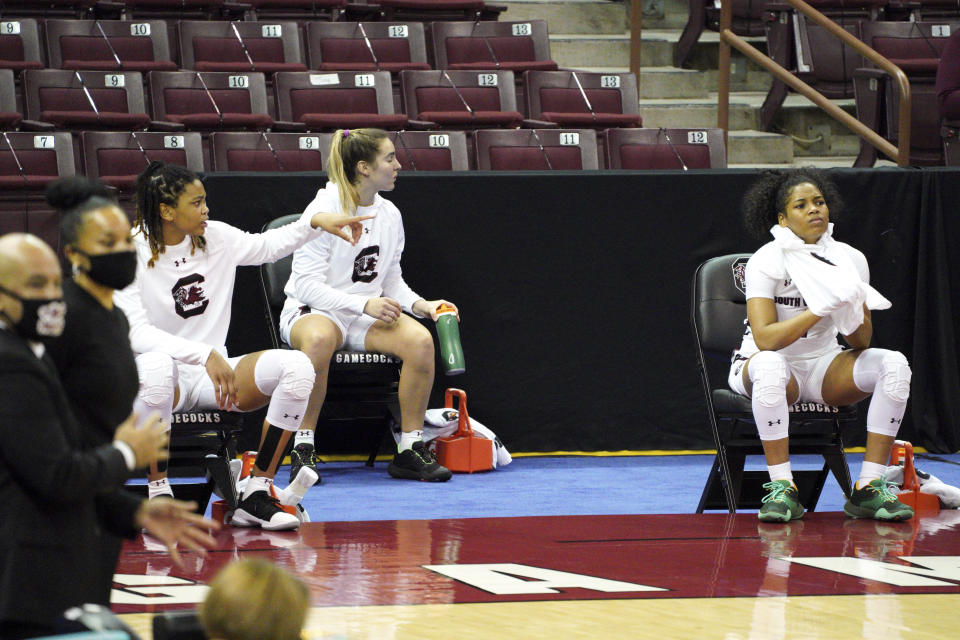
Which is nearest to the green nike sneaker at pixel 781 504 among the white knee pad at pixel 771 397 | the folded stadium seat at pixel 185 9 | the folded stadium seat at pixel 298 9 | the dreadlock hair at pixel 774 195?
the white knee pad at pixel 771 397

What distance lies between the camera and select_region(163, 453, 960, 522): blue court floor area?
16.6 feet

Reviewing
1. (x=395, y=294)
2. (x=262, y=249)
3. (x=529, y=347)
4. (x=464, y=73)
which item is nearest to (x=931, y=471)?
(x=529, y=347)

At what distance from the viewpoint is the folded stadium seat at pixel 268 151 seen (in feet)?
22.9

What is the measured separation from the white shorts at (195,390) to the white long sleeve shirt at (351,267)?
109 cm

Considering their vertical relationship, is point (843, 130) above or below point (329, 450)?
above

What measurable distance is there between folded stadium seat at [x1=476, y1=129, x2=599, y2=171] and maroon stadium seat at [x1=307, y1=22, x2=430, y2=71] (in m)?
1.08

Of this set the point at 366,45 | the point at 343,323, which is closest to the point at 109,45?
the point at 366,45

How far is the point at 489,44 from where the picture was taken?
335 inches

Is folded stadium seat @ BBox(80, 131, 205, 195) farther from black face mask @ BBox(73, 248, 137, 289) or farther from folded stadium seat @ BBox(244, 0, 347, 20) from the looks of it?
black face mask @ BBox(73, 248, 137, 289)

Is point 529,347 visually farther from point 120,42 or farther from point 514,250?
point 120,42

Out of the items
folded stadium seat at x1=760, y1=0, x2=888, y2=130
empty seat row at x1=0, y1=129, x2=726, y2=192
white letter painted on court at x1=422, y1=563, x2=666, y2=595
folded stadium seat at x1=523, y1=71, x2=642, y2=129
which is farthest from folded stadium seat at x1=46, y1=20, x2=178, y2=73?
white letter painted on court at x1=422, y1=563, x2=666, y2=595

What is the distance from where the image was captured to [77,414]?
2.33m

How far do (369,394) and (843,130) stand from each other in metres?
4.85

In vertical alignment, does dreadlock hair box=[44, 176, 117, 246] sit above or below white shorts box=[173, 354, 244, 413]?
above
